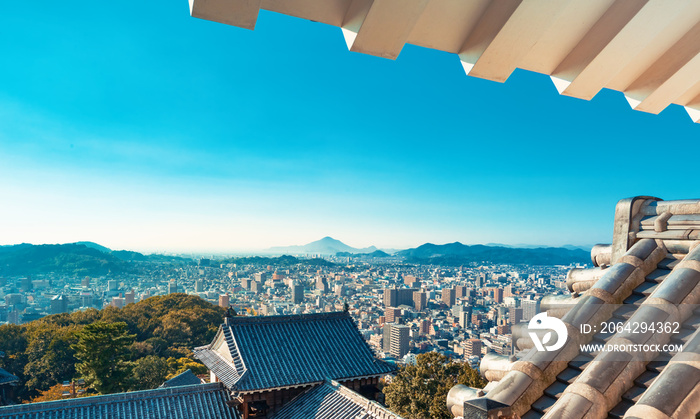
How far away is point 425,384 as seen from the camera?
1030 cm

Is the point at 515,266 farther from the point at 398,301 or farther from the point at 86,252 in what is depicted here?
the point at 86,252

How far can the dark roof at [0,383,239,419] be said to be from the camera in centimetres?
624

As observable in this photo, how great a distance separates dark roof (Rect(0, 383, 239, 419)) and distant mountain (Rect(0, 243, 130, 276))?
62189 millimetres

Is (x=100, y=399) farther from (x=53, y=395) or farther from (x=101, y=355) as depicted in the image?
(x=53, y=395)

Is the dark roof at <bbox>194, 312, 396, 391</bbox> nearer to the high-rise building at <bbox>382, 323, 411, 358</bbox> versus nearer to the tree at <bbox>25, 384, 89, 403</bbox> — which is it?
the tree at <bbox>25, 384, 89, 403</bbox>

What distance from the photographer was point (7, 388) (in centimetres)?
1454

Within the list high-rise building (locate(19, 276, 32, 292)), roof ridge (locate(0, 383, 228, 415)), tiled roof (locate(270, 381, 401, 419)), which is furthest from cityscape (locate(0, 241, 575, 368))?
roof ridge (locate(0, 383, 228, 415))

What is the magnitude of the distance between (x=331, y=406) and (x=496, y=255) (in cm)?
12610

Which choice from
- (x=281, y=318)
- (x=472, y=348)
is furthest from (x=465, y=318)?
(x=281, y=318)

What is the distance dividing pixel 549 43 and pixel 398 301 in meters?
65.7

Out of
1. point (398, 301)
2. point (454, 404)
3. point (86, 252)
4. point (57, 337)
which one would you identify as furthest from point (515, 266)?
point (454, 404)

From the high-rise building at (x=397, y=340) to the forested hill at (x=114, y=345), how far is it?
20.6 m

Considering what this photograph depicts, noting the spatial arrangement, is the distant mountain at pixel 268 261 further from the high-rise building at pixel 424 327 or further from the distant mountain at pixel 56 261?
the high-rise building at pixel 424 327

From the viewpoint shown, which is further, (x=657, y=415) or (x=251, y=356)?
(x=251, y=356)
